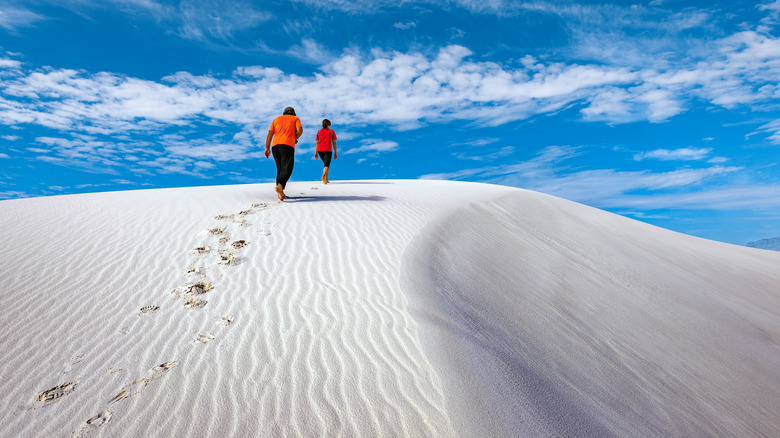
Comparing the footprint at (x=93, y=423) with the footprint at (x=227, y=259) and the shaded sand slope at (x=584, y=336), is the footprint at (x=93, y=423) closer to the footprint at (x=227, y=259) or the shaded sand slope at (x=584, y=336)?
the shaded sand slope at (x=584, y=336)

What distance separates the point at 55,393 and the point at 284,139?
5.93 metres

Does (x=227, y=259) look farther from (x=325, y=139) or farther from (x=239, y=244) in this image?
(x=325, y=139)

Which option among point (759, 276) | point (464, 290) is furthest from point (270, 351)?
point (759, 276)

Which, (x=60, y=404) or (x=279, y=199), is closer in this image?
(x=60, y=404)

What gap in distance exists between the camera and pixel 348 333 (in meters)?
3.62

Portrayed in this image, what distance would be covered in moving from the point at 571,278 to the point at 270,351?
17.2 ft

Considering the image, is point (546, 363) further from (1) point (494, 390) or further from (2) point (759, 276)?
(2) point (759, 276)

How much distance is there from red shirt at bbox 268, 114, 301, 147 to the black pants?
0.10 metres

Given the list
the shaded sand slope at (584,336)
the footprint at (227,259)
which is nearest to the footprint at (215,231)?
the footprint at (227,259)

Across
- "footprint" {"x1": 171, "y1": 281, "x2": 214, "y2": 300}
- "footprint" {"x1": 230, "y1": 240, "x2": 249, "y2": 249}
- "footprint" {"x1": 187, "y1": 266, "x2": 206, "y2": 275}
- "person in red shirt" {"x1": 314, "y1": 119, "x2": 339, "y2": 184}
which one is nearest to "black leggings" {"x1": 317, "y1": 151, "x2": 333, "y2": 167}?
"person in red shirt" {"x1": 314, "y1": 119, "x2": 339, "y2": 184}

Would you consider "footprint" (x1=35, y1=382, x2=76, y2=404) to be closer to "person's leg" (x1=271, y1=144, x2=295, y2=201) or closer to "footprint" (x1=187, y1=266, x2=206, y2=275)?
"footprint" (x1=187, y1=266, x2=206, y2=275)

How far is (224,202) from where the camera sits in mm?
8805

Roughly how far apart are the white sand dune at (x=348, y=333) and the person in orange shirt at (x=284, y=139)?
0.99m

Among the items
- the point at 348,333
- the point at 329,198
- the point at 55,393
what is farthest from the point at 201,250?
the point at 329,198
